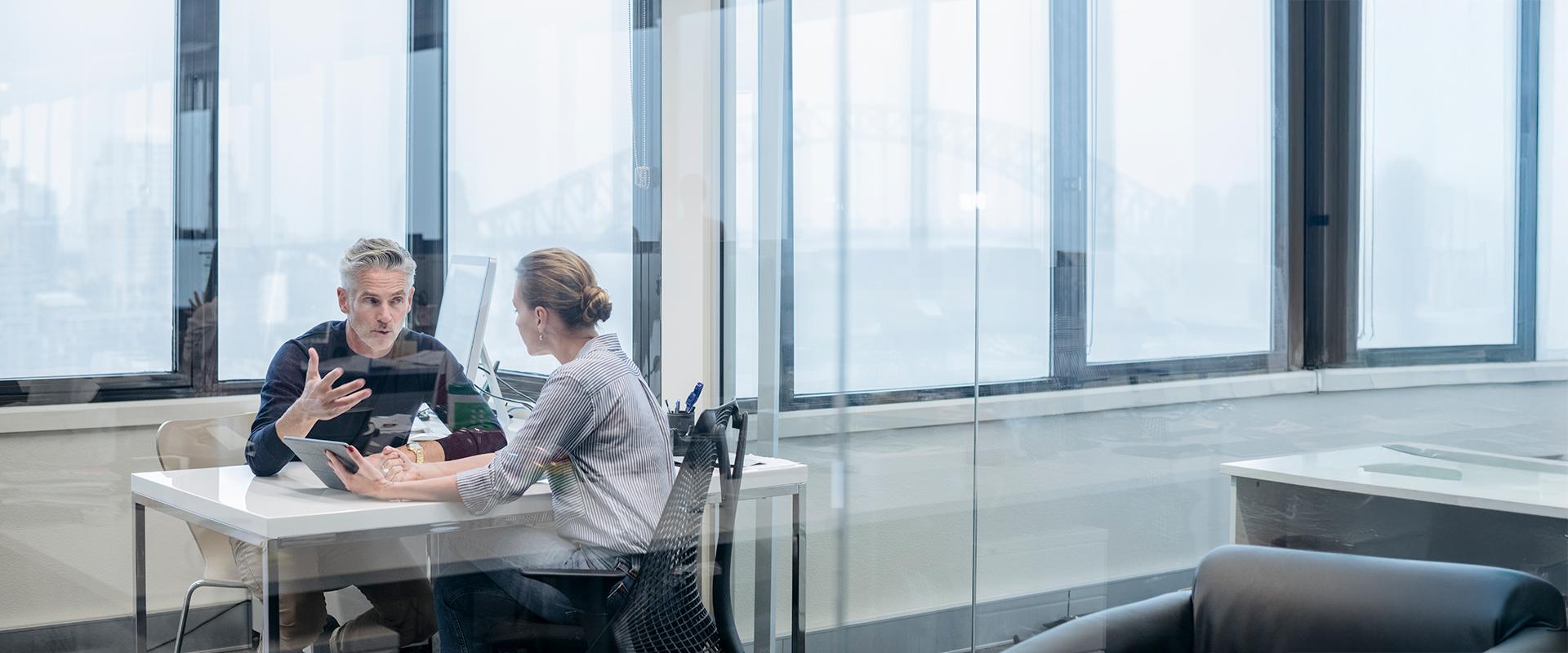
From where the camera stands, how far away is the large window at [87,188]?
106 inches

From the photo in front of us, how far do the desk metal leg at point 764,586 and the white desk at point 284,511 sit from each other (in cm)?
24

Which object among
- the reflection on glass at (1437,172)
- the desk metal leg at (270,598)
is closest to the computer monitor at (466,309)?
the desk metal leg at (270,598)

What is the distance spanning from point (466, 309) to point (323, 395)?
1.40 feet

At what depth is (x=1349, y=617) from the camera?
5.37 ft

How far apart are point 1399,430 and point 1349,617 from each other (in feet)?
0.95

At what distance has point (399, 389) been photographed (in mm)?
2961

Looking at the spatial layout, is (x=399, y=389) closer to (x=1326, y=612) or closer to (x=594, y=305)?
(x=594, y=305)

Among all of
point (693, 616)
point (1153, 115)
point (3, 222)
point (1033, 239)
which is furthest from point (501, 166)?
point (1153, 115)

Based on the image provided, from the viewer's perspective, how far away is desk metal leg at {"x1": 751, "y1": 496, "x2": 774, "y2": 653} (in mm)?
3176

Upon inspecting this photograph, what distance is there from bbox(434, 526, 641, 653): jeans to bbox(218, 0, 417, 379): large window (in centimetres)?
78

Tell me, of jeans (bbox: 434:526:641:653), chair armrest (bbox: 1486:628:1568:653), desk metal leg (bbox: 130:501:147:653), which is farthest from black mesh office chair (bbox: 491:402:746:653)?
chair armrest (bbox: 1486:628:1568:653)

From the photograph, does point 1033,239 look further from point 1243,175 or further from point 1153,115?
point 1243,175

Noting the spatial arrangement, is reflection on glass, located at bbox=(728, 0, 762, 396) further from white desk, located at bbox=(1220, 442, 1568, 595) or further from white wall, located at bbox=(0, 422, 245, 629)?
white desk, located at bbox=(1220, 442, 1568, 595)

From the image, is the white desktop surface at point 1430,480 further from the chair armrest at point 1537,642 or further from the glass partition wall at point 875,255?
the chair armrest at point 1537,642
